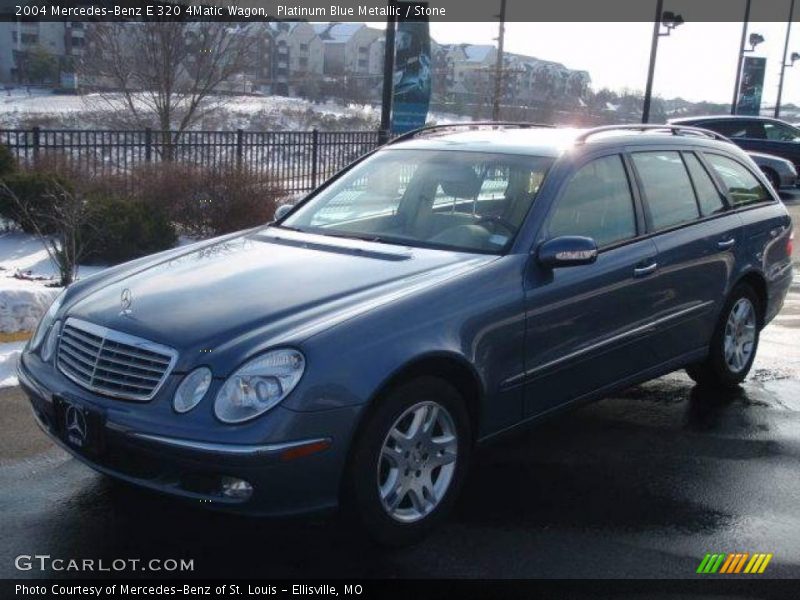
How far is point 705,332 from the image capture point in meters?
5.78

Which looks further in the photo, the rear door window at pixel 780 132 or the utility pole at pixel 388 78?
the rear door window at pixel 780 132

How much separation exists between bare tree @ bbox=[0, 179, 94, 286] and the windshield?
329cm

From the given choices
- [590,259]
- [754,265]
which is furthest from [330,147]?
[590,259]

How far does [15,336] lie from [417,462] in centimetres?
378

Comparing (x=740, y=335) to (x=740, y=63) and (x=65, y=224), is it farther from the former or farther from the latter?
(x=740, y=63)

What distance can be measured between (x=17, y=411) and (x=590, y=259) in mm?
3308

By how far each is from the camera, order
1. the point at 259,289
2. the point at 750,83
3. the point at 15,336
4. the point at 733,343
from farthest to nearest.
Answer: the point at 750,83 < the point at 15,336 < the point at 733,343 < the point at 259,289

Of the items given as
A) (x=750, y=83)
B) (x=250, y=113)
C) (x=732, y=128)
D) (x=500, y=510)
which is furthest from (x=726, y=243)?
(x=750, y=83)

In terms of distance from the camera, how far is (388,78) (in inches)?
603

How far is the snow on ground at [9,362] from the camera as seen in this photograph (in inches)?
231

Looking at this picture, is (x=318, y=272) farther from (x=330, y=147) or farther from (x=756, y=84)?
(x=756, y=84)

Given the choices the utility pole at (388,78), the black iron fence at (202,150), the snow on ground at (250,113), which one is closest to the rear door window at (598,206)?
the black iron fence at (202,150)

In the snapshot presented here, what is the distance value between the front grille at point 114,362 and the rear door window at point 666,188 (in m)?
2.96

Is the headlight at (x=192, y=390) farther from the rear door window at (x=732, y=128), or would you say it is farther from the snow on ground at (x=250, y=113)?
the snow on ground at (x=250, y=113)
